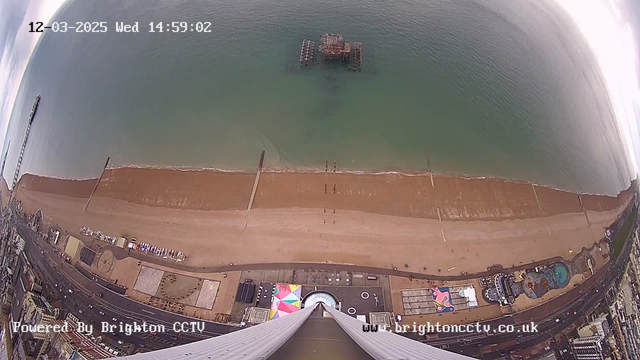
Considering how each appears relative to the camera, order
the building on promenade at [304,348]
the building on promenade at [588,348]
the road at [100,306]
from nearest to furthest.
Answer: the building on promenade at [304,348] → the building on promenade at [588,348] → the road at [100,306]

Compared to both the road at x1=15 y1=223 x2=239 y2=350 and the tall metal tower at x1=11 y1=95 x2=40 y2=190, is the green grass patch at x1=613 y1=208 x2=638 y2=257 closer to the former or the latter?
the road at x1=15 y1=223 x2=239 y2=350

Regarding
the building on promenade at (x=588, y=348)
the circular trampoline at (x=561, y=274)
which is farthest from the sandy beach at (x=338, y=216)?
the building on promenade at (x=588, y=348)

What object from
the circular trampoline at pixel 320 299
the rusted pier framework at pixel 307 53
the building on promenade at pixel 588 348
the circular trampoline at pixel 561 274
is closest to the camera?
the building on promenade at pixel 588 348

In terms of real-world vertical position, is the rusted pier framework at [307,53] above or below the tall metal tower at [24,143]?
above

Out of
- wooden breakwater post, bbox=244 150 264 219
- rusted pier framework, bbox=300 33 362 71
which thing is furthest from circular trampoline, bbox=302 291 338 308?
rusted pier framework, bbox=300 33 362 71

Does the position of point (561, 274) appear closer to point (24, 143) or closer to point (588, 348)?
point (588, 348)

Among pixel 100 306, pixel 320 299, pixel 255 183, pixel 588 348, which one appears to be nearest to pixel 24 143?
pixel 100 306

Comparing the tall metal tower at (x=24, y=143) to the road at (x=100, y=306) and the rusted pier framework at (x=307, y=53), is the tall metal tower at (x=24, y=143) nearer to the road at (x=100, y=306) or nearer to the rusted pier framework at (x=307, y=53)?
the road at (x=100, y=306)
